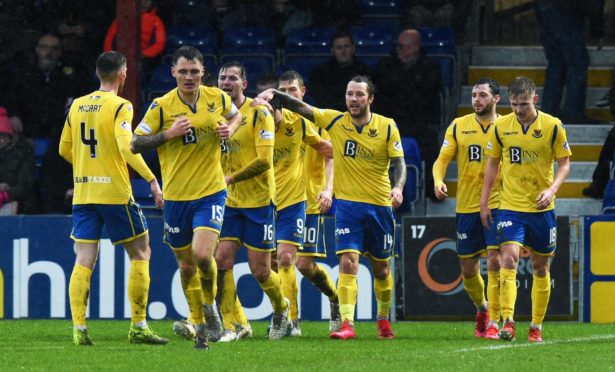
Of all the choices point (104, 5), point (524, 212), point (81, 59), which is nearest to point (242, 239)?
point (524, 212)

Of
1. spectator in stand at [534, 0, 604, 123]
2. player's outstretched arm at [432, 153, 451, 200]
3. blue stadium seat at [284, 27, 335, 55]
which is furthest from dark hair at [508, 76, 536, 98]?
blue stadium seat at [284, 27, 335, 55]

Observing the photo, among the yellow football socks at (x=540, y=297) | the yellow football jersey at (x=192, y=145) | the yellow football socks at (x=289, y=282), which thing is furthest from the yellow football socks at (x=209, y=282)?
the yellow football socks at (x=540, y=297)

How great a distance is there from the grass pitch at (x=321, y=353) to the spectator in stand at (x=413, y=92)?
14.2ft

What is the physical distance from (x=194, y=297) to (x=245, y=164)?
1.63 metres

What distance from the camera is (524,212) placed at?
38.6 feet

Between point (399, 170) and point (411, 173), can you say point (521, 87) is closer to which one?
point (399, 170)

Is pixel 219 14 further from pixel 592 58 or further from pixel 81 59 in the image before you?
pixel 592 58

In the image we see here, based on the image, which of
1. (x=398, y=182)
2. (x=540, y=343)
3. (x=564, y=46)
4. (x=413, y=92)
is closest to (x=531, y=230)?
(x=540, y=343)

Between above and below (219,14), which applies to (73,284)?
below

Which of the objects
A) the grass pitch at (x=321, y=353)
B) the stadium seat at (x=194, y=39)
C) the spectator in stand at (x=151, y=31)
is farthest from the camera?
the stadium seat at (x=194, y=39)

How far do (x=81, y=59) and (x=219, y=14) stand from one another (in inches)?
96.6

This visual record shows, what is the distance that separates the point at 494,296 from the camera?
41.3ft

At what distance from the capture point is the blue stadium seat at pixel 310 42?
19.1 m

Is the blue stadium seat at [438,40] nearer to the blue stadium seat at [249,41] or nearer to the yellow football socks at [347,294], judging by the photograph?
the blue stadium seat at [249,41]
